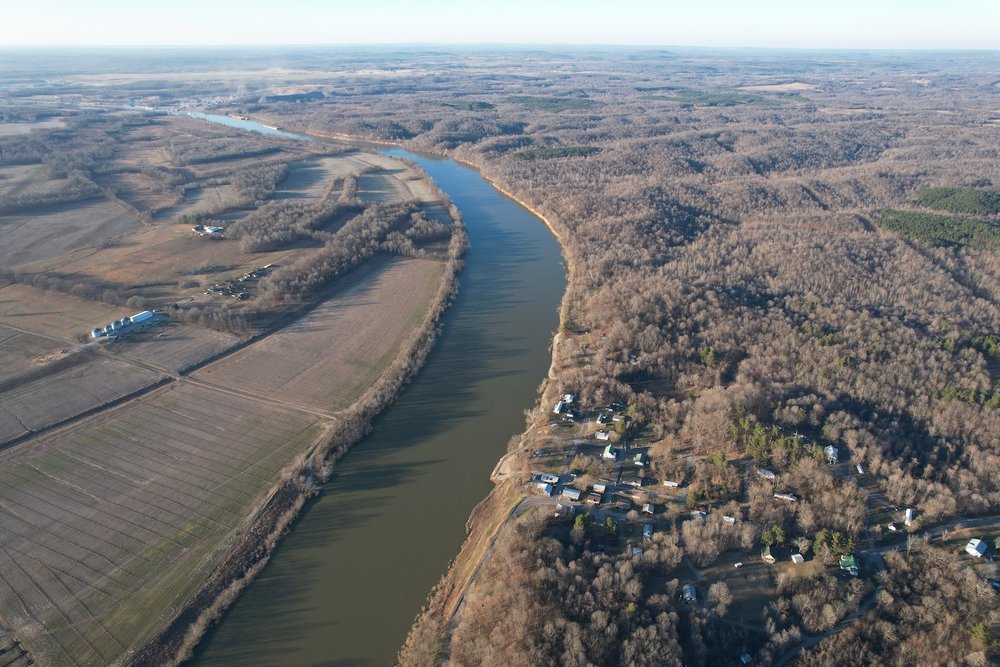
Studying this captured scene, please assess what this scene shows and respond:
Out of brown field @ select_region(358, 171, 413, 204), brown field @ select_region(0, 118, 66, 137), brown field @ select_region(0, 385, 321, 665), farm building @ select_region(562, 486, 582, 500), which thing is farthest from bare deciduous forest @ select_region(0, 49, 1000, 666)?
brown field @ select_region(0, 118, 66, 137)

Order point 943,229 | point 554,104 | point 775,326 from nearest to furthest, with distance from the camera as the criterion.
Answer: point 775,326 → point 943,229 → point 554,104

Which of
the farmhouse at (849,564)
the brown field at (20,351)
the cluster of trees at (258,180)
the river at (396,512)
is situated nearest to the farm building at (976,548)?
the farmhouse at (849,564)

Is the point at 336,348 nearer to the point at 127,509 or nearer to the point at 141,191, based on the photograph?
the point at 127,509

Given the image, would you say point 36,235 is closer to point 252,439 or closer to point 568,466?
point 252,439

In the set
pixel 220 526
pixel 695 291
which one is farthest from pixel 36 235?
pixel 695 291

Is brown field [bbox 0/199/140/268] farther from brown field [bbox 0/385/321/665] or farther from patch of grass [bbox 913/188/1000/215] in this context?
patch of grass [bbox 913/188/1000/215]

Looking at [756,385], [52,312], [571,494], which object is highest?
[756,385]

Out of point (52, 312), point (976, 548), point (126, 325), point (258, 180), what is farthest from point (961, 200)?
point (52, 312)
